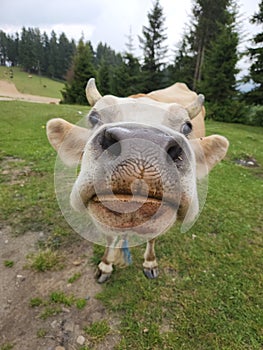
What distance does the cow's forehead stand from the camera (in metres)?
2.03

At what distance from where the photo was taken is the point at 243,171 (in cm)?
854

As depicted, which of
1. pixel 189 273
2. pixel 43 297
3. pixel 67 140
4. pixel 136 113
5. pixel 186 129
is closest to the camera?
pixel 136 113

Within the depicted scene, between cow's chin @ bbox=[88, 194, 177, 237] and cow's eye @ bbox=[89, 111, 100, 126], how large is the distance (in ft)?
2.53

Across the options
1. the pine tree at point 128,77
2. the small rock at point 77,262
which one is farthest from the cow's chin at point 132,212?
the pine tree at point 128,77

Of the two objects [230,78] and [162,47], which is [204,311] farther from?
[162,47]

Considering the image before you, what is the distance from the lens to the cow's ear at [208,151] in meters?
2.80

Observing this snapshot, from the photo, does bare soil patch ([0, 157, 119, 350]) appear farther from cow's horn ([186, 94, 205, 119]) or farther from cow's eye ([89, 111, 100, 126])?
cow's horn ([186, 94, 205, 119])

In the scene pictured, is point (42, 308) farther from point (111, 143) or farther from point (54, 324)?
point (111, 143)

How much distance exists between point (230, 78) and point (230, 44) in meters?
2.42

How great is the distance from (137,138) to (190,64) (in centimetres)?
2825

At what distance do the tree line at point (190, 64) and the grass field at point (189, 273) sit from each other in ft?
35.1

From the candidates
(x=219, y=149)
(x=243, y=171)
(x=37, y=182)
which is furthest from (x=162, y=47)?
(x=219, y=149)

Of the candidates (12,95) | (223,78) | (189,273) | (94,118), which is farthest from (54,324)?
(223,78)

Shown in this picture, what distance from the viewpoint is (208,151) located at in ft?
9.39
